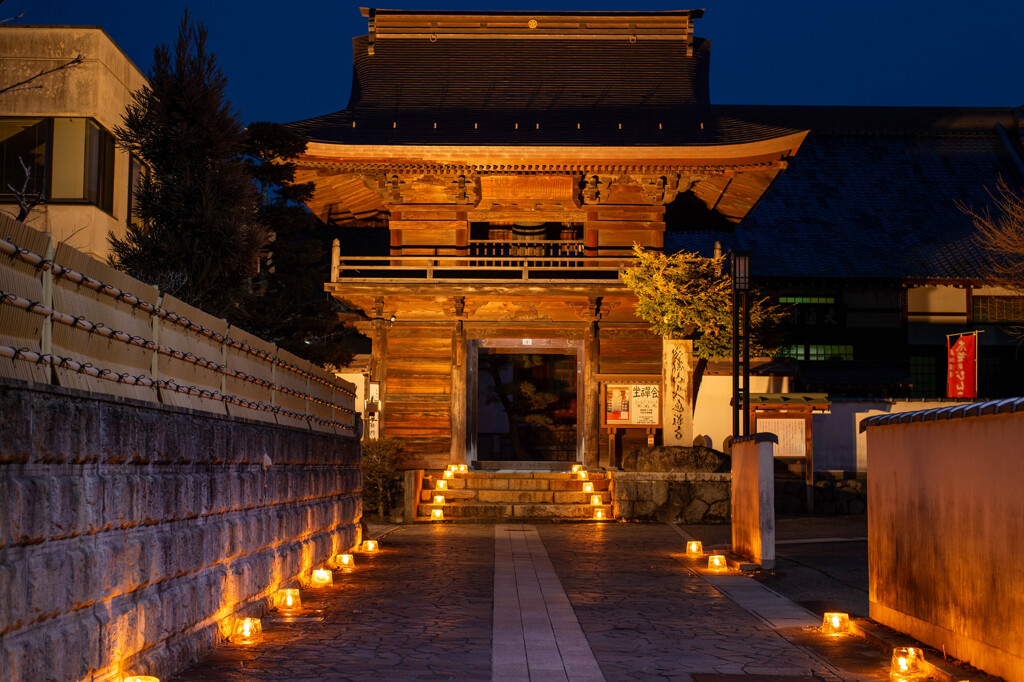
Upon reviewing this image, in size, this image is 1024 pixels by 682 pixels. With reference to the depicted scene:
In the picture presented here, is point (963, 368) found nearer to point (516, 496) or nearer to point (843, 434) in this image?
point (843, 434)

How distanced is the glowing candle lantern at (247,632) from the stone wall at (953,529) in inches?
208

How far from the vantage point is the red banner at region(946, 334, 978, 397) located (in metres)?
21.1

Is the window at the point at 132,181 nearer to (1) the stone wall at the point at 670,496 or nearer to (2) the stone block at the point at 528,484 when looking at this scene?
(2) the stone block at the point at 528,484

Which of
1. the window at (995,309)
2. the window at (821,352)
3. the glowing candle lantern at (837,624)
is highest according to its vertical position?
the window at (995,309)

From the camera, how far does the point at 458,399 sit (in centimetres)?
2348

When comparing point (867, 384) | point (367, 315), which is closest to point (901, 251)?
point (867, 384)

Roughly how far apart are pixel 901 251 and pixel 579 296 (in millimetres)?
12522

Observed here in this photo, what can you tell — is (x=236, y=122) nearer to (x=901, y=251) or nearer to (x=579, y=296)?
(x=579, y=296)

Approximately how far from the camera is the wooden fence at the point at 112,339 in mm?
5301

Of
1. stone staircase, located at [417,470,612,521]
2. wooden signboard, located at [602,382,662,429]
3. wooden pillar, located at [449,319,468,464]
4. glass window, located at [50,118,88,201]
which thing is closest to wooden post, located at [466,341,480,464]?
wooden pillar, located at [449,319,468,464]

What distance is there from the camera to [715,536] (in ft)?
59.9

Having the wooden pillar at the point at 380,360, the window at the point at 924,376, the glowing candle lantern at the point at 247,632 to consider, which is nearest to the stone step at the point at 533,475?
the wooden pillar at the point at 380,360

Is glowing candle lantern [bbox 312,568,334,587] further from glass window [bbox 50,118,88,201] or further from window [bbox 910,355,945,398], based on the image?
window [bbox 910,355,945,398]

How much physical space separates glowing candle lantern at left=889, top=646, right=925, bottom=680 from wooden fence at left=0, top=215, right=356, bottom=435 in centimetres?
547
